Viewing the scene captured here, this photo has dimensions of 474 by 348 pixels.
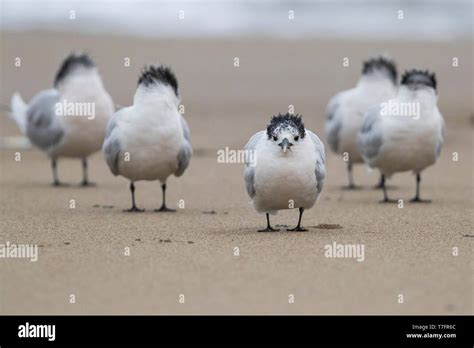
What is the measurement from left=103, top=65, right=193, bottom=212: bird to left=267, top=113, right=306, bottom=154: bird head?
6.15 feet

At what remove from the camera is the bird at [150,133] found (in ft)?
32.9

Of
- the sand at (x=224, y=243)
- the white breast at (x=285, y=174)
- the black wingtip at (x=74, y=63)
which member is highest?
the black wingtip at (x=74, y=63)

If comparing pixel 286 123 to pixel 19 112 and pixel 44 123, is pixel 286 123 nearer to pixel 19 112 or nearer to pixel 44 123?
pixel 44 123

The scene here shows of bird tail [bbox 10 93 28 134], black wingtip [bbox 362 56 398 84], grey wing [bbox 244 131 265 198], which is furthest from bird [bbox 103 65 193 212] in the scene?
bird tail [bbox 10 93 28 134]

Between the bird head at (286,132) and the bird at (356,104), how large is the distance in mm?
4238

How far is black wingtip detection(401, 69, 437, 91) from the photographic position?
428 inches

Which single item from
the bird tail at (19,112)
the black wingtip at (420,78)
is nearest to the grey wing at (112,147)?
the black wingtip at (420,78)

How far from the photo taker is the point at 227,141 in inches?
681

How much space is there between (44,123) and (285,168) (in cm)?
520

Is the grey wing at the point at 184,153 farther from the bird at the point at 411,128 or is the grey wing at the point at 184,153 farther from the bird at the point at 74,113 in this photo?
the bird at the point at 74,113

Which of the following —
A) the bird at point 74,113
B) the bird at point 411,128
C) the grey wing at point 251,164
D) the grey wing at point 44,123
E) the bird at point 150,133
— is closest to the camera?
the grey wing at point 251,164

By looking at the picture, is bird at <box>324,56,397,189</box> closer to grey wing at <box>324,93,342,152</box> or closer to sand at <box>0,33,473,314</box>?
grey wing at <box>324,93,342,152</box>

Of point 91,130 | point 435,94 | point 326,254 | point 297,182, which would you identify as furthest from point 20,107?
point 326,254
